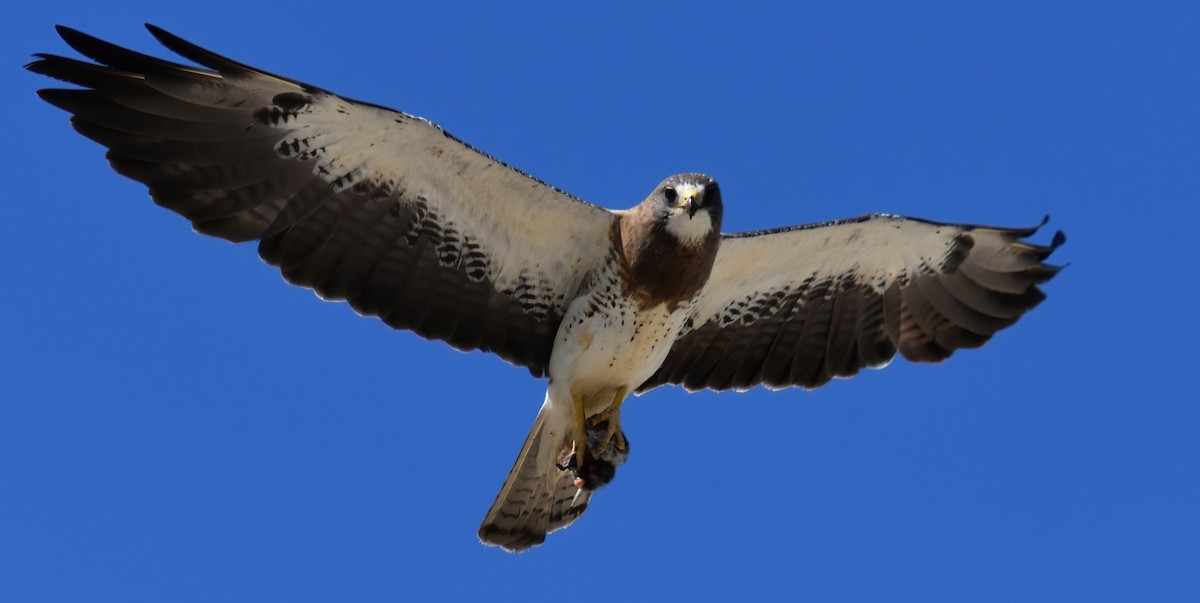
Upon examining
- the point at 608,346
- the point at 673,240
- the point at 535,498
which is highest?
the point at 673,240

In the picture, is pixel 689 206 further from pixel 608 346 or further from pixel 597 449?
pixel 597 449

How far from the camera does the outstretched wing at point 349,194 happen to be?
1115 centimetres

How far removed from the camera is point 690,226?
11.3 meters

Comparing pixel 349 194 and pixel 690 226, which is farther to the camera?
pixel 349 194

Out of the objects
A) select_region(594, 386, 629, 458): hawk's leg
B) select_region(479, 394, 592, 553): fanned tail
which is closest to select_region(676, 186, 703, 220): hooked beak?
select_region(594, 386, 629, 458): hawk's leg

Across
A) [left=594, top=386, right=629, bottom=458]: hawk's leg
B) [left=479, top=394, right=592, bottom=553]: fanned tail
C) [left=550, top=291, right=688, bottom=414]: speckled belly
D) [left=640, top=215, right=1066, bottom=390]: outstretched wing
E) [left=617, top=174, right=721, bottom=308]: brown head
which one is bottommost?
[left=479, top=394, right=592, bottom=553]: fanned tail

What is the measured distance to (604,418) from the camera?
12195 mm

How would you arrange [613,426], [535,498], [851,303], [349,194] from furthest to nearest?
[851,303] → [535,498] → [613,426] → [349,194]

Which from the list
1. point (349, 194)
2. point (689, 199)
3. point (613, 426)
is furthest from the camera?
point (613, 426)

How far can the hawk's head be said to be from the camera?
1124 centimetres

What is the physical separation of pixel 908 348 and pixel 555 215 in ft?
10.2

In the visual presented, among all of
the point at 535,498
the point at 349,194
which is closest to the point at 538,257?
the point at 349,194

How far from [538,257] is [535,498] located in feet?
5.83

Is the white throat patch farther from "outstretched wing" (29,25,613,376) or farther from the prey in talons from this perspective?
the prey in talons
